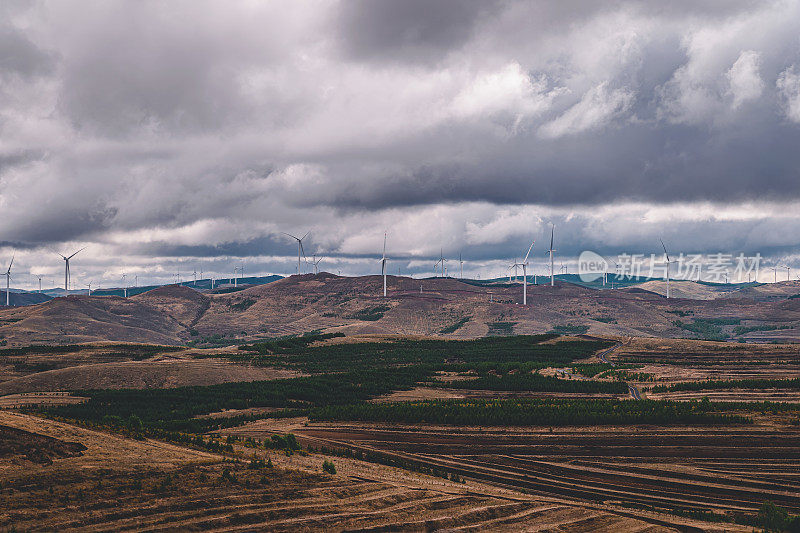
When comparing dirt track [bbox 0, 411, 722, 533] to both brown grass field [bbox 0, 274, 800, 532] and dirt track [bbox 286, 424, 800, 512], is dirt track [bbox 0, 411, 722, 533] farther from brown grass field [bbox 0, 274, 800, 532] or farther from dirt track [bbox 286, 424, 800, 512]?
dirt track [bbox 286, 424, 800, 512]

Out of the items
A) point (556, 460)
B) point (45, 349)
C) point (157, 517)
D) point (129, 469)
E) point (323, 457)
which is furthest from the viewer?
point (45, 349)

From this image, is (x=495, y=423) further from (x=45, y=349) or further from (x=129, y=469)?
(x=45, y=349)

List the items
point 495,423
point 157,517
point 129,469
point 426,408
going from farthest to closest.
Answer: point 426,408
point 495,423
point 129,469
point 157,517

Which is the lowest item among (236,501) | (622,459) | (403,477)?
(622,459)

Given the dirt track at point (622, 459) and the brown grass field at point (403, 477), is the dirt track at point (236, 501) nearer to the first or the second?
the brown grass field at point (403, 477)

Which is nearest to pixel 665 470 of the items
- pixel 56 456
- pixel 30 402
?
pixel 56 456

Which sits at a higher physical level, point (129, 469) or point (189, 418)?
point (129, 469)

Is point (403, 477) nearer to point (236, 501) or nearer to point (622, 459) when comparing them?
point (236, 501)

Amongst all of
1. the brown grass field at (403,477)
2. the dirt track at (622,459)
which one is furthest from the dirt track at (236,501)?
the dirt track at (622,459)

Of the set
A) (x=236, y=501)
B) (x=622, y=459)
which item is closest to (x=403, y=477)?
(x=236, y=501)

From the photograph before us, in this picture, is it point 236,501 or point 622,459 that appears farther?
point 622,459

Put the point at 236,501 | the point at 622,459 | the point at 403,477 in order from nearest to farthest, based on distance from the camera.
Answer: the point at 236,501
the point at 403,477
the point at 622,459
